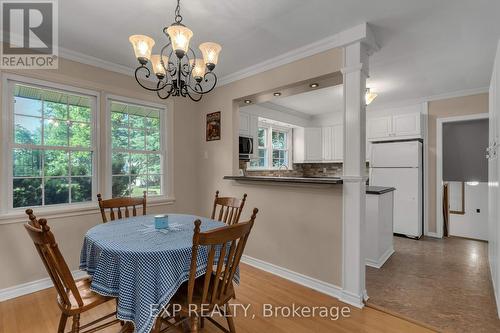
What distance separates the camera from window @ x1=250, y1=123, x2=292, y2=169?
527cm

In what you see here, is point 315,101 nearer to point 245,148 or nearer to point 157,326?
point 245,148

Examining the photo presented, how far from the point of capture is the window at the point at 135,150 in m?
3.12

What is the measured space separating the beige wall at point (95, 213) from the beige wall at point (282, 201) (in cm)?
21

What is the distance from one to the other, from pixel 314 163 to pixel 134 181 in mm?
4110

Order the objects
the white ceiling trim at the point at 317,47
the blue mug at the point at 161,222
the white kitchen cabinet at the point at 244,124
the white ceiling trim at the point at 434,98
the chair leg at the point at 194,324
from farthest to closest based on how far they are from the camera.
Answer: the white kitchen cabinet at the point at 244,124, the white ceiling trim at the point at 434,98, the white ceiling trim at the point at 317,47, the blue mug at the point at 161,222, the chair leg at the point at 194,324

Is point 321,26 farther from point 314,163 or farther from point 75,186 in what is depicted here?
point 314,163

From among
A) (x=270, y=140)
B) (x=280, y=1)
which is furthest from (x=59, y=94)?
(x=270, y=140)

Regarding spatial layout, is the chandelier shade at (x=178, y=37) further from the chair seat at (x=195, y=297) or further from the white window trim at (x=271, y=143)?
the white window trim at (x=271, y=143)

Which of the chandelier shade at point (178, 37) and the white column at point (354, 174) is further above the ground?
the chandelier shade at point (178, 37)

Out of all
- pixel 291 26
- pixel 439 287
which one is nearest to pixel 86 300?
pixel 291 26

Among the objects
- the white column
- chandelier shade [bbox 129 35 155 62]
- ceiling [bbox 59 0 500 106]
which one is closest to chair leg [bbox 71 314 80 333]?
chandelier shade [bbox 129 35 155 62]

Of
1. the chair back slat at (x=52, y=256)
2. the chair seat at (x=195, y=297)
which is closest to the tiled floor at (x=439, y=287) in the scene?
the chair seat at (x=195, y=297)

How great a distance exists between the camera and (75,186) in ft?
9.25

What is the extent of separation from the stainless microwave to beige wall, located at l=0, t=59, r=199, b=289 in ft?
2.42
